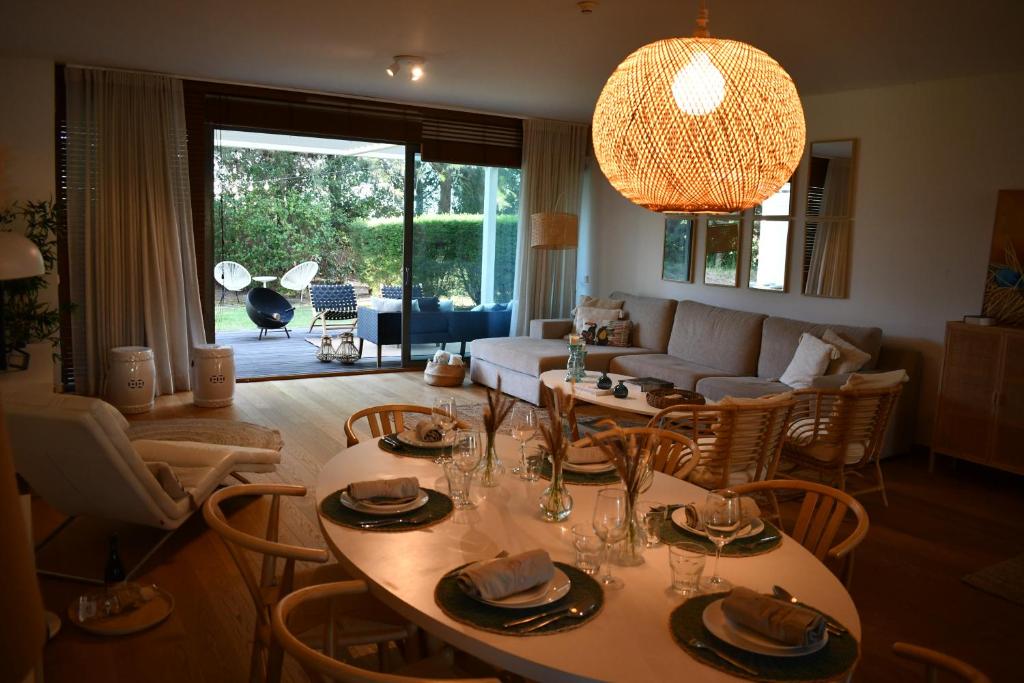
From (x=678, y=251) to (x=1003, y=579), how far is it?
4.39 meters

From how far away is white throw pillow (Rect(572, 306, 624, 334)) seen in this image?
734 centimetres

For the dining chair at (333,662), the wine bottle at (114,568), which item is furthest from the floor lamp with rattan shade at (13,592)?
the wine bottle at (114,568)

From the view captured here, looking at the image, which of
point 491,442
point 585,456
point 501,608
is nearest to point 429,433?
point 491,442

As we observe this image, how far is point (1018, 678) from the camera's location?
9.03 ft

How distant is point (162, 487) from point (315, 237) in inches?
327

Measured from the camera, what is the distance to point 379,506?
2150mm

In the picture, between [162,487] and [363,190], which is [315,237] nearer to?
[363,190]

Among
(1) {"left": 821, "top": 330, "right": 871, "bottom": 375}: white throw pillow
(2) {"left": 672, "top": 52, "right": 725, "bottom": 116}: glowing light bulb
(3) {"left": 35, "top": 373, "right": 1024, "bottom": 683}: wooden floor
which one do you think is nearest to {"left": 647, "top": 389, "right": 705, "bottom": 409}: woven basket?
(3) {"left": 35, "top": 373, "right": 1024, "bottom": 683}: wooden floor

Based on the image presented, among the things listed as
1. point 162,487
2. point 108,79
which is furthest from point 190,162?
point 162,487

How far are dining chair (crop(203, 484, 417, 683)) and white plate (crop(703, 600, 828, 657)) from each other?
0.85 metres

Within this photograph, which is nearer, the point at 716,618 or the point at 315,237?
the point at 716,618

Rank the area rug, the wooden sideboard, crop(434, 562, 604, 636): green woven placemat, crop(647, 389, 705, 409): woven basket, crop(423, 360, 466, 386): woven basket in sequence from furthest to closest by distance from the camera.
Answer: crop(423, 360, 466, 386): woven basket
the wooden sideboard
crop(647, 389, 705, 409): woven basket
the area rug
crop(434, 562, 604, 636): green woven placemat

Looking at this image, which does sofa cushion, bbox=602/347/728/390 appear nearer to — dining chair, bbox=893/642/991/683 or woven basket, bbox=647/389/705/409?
woven basket, bbox=647/389/705/409

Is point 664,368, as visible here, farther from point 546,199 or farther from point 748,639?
point 748,639
